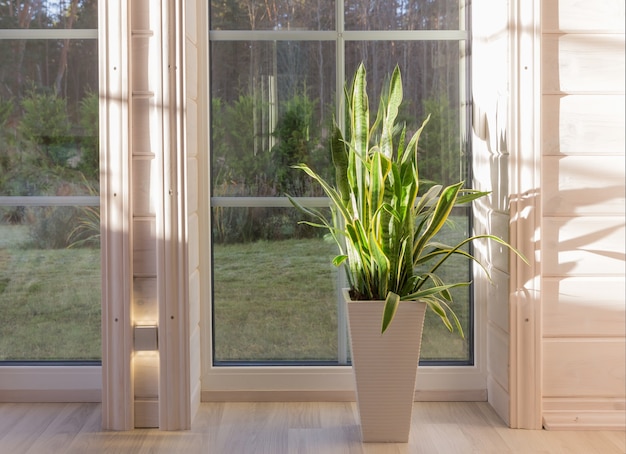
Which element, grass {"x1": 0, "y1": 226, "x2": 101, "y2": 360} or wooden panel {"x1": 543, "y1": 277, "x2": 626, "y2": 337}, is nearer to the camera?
wooden panel {"x1": 543, "y1": 277, "x2": 626, "y2": 337}

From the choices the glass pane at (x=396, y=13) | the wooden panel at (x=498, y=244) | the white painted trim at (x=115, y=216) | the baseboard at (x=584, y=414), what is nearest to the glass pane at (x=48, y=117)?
the white painted trim at (x=115, y=216)

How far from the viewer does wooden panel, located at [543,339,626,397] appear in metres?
3.06

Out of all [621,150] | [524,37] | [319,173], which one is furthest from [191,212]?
[621,150]

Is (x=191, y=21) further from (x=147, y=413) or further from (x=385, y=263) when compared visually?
(x=147, y=413)

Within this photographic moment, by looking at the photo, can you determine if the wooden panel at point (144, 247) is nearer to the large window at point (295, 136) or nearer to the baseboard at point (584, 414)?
the large window at point (295, 136)

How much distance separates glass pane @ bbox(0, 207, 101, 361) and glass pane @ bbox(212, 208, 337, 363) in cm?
50

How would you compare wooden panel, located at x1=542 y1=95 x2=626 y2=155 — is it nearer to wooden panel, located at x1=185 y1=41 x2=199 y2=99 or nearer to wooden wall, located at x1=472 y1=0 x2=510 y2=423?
wooden wall, located at x1=472 y1=0 x2=510 y2=423

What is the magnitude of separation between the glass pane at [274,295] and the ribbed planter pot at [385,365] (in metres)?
0.54

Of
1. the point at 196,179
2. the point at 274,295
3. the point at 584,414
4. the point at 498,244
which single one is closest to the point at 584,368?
the point at 584,414

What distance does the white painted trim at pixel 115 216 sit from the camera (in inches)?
115

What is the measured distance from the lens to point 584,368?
121 inches

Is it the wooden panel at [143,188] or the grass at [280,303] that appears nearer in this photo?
the wooden panel at [143,188]

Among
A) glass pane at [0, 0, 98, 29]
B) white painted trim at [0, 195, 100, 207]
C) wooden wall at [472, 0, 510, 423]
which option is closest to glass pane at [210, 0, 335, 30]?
glass pane at [0, 0, 98, 29]

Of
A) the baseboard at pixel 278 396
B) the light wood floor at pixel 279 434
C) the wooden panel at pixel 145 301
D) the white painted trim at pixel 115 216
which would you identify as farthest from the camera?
the baseboard at pixel 278 396
